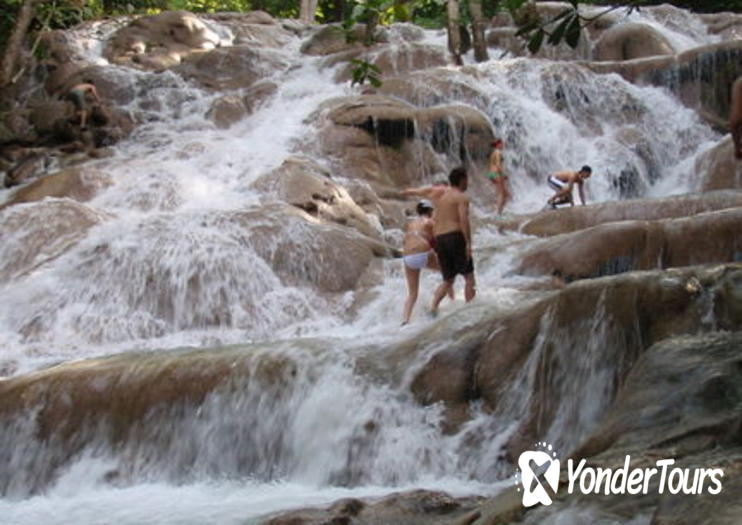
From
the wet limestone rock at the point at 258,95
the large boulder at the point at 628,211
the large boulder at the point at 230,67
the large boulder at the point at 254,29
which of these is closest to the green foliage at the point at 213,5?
the large boulder at the point at 254,29

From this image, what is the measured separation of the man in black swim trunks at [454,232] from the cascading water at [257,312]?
0.46 meters

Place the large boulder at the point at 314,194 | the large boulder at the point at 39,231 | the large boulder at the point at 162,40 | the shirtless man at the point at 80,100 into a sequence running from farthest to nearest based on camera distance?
the large boulder at the point at 162,40 → the shirtless man at the point at 80,100 → the large boulder at the point at 314,194 → the large boulder at the point at 39,231

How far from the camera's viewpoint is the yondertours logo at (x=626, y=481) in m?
3.41

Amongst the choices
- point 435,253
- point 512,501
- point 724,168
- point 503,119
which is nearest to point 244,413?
point 435,253

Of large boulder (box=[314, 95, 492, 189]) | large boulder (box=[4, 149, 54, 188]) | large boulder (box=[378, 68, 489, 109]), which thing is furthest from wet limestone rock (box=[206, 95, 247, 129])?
large boulder (box=[4, 149, 54, 188])

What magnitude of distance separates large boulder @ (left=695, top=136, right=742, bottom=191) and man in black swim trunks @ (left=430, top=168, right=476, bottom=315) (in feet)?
22.6

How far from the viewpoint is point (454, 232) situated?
938 centimetres

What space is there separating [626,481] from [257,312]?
812 cm

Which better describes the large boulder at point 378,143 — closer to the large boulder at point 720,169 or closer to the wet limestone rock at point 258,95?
the wet limestone rock at point 258,95

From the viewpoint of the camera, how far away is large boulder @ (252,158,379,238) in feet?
44.6

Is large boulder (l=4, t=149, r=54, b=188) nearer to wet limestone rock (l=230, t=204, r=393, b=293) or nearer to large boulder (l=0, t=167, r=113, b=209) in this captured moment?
large boulder (l=0, t=167, r=113, b=209)

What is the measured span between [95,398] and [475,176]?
33.9ft

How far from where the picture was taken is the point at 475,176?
56.3 ft

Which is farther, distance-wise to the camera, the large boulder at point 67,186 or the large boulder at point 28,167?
the large boulder at point 28,167
